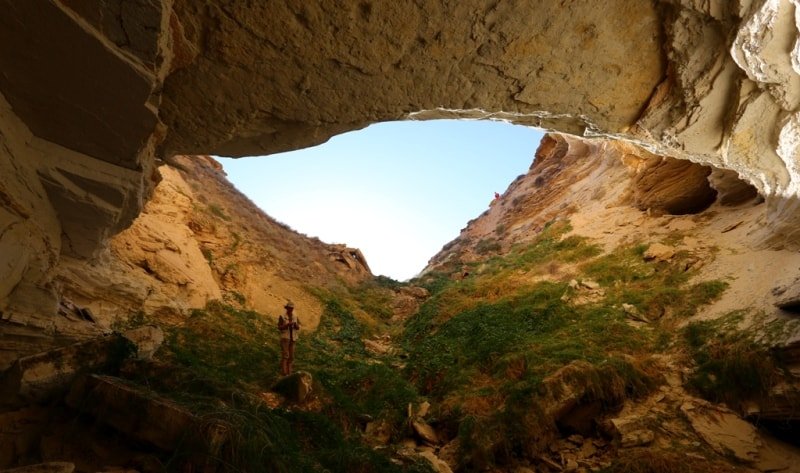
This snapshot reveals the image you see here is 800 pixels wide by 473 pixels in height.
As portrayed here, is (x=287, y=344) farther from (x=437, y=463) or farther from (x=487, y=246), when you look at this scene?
(x=487, y=246)

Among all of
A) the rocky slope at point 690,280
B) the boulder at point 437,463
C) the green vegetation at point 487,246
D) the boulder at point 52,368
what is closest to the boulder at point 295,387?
the boulder at point 437,463

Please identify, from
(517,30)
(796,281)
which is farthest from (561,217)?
(517,30)

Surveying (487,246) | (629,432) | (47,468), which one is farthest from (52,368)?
(487,246)

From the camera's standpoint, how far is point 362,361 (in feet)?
34.1

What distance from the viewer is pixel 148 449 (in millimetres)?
3371

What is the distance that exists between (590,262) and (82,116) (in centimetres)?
1269

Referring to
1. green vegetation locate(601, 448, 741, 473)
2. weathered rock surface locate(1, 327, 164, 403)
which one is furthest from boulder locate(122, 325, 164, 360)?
green vegetation locate(601, 448, 741, 473)

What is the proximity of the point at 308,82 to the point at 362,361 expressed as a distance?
24.4 feet

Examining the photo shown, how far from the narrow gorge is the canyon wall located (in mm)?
27

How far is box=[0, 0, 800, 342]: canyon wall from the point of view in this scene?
12.4 ft

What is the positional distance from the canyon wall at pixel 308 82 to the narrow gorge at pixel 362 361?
1.1 inches

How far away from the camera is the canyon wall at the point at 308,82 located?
12.4 feet

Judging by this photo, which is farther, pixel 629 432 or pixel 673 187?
pixel 673 187

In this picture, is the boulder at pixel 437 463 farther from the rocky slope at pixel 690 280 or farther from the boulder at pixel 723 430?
the boulder at pixel 723 430
